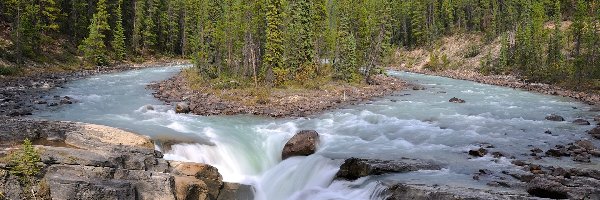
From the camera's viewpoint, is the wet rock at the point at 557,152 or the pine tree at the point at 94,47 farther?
the pine tree at the point at 94,47

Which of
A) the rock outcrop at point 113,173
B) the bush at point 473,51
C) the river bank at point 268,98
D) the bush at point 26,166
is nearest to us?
the bush at point 26,166

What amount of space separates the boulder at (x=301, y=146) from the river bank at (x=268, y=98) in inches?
375

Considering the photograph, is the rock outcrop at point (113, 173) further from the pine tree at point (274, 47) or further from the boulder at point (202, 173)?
the pine tree at point (274, 47)

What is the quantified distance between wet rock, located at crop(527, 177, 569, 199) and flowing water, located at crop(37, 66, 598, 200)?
5.95 feet

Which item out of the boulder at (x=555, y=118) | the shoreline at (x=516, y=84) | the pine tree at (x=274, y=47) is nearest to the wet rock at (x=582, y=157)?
the boulder at (x=555, y=118)

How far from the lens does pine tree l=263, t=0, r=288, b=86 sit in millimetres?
44531

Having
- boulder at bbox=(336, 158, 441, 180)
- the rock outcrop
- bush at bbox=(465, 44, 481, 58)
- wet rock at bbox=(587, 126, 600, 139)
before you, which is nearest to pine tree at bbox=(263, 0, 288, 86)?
the rock outcrop

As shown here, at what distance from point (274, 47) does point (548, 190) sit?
110 feet

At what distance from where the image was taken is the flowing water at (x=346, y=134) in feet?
66.2

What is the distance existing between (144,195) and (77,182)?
2.25 metres

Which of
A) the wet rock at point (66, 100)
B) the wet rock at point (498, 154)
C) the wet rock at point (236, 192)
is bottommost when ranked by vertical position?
the wet rock at point (236, 192)

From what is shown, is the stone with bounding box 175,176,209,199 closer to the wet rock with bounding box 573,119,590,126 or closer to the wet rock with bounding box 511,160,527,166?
the wet rock with bounding box 511,160,527,166

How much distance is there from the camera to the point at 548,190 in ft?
50.2

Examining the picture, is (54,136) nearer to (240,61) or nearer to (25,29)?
(240,61)
